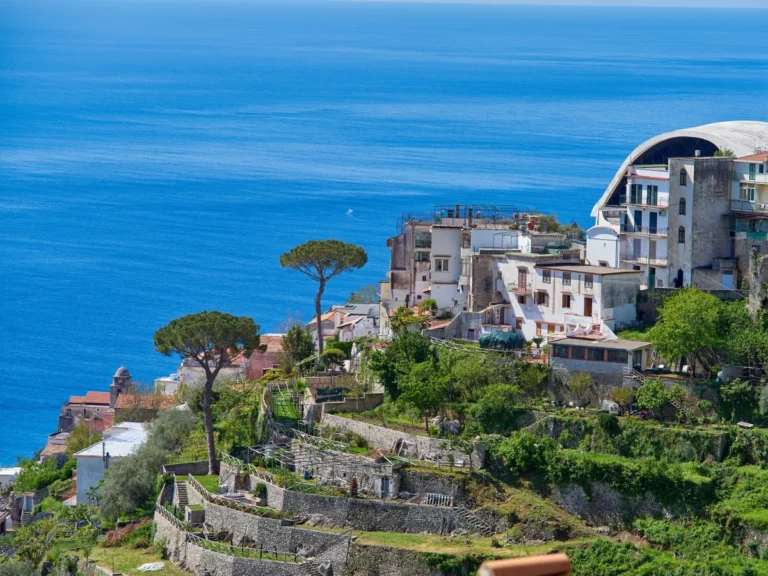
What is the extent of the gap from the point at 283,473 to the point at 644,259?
1443 centimetres

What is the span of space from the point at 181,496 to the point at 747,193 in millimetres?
20099

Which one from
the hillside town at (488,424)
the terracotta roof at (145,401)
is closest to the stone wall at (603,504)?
the hillside town at (488,424)

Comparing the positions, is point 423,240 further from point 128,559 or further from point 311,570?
point 311,570

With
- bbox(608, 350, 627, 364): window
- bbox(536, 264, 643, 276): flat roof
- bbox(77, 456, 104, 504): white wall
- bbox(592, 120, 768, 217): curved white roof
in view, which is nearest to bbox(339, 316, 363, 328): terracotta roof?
bbox(592, 120, 768, 217): curved white roof

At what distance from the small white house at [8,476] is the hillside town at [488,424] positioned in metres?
6.28

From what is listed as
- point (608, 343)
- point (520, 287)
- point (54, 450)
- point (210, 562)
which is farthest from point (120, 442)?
point (608, 343)

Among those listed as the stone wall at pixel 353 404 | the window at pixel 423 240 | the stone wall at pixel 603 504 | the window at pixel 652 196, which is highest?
the window at pixel 652 196

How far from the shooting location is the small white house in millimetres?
63594

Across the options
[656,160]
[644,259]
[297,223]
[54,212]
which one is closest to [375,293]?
[656,160]

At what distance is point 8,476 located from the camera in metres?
64.3

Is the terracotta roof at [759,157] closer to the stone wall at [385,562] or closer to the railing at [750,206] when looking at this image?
the railing at [750,206]

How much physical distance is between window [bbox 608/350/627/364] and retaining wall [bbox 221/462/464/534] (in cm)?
670

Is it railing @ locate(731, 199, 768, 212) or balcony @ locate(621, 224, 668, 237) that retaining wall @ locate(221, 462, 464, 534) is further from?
railing @ locate(731, 199, 768, 212)

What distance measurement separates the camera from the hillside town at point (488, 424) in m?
40.6
